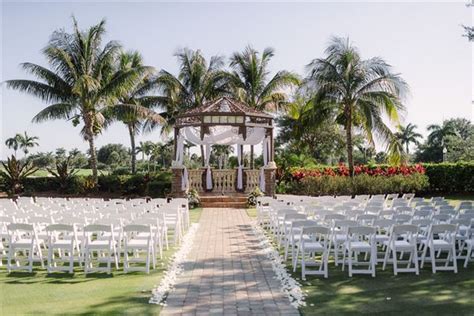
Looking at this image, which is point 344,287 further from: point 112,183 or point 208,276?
point 112,183

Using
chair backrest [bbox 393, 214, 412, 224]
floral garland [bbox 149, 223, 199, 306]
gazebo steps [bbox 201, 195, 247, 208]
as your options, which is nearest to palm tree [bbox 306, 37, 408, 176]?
gazebo steps [bbox 201, 195, 247, 208]

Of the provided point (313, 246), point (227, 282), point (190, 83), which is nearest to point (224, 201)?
point (190, 83)

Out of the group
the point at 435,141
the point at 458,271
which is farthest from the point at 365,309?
the point at 435,141

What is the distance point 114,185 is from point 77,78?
19.1 ft

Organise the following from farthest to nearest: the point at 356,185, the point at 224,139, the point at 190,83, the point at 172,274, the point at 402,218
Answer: the point at 190,83, the point at 356,185, the point at 224,139, the point at 402,218, the point at 172,274

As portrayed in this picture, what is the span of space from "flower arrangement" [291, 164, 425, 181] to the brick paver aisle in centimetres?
1338

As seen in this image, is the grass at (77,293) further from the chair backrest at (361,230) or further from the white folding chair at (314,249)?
the chair backrest at (361,230)

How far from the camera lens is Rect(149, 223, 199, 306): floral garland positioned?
6.05 metres

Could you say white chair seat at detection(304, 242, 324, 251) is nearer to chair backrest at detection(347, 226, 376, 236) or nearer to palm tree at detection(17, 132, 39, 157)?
chair backrest at detection(347, 226, 376, 236)

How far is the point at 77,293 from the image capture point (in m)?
6.32

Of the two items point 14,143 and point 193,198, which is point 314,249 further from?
point 14,143

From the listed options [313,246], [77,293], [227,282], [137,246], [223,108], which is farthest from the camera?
[223,108]

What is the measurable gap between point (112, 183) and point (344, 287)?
790 inches

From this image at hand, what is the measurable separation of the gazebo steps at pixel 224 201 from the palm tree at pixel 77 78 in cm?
789
